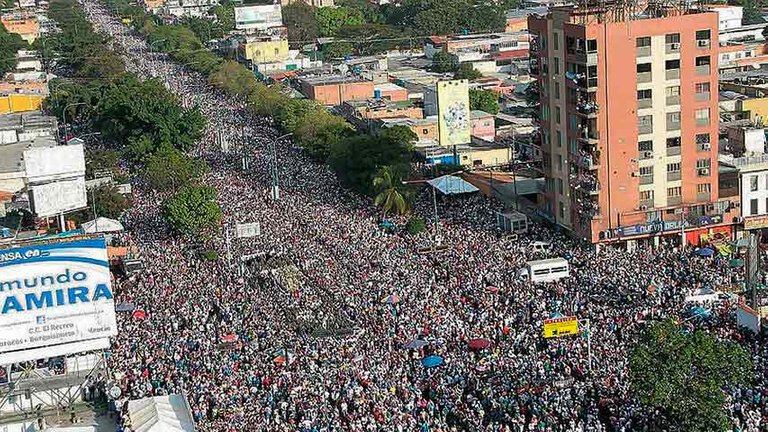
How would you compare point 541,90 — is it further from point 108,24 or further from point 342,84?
point 108,24

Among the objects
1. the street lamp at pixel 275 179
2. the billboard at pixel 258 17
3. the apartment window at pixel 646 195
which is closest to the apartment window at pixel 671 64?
the apartment window at pixel 646 195

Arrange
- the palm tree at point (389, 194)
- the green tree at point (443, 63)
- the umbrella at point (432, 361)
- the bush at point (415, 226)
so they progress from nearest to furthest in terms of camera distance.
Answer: the umbrella at point (432, 361)
the bush at point (415, 226)
the palm tree at point (389, 194)
the green tree at point (443, 63)

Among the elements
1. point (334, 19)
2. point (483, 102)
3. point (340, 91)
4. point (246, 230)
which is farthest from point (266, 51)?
point (246, 230)

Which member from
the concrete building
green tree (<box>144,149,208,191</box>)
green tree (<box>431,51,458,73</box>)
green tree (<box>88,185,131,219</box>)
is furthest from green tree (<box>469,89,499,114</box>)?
green tree (<box>88,185,131,219</box>)

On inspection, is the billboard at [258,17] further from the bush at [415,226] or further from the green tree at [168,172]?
the bush at [415,226]

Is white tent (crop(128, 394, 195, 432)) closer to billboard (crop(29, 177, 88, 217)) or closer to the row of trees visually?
billboard (crop(29, 177, 88, 217))

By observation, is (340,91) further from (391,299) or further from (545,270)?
(391,299)
